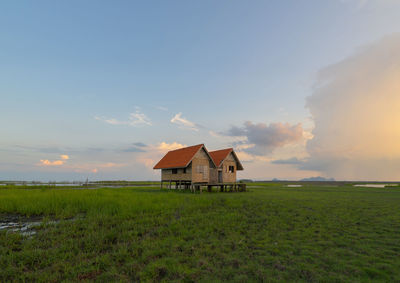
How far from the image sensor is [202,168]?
28828mm

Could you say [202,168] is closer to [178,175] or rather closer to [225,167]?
[178,175]

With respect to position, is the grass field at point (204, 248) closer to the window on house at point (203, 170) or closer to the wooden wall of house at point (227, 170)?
the window on house at point (203, 170)

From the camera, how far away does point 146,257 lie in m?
6.20

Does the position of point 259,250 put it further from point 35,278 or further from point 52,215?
point 52,215

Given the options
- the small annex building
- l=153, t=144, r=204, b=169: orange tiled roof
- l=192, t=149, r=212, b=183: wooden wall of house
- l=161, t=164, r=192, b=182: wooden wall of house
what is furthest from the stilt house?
l=153, t=144, r=204, b=169: orange tiled roof

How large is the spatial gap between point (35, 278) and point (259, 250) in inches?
248

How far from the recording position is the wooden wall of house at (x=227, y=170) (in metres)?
31.9

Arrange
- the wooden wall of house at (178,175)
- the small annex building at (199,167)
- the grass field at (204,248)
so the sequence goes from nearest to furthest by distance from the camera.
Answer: the grass field at (204,248) → the small annex building at (199,167) → the wooden wall of house at (178,175)

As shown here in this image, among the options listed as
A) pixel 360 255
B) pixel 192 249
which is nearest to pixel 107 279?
pixel 192 249

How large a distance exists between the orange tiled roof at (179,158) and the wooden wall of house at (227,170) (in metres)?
5.74

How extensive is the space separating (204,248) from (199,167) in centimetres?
2154

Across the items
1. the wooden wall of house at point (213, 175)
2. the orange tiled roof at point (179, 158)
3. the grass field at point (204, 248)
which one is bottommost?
the grass field at point (204, 248)

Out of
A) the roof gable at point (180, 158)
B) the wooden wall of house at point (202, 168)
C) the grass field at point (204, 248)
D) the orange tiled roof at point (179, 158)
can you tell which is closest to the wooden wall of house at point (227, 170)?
the roof gable at point (180, 158)

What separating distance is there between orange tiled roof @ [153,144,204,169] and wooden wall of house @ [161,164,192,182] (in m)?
1.01
